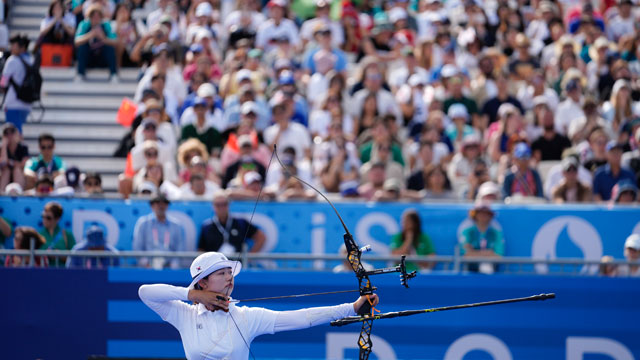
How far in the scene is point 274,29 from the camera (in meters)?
16.9

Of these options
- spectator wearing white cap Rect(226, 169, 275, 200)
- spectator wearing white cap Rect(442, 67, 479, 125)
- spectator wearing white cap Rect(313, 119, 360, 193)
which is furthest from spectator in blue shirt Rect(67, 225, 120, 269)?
spectator wearing white cap Rect(442, 67, 479, 125)

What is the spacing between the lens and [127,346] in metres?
11.2

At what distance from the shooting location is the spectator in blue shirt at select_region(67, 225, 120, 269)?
1134 cm

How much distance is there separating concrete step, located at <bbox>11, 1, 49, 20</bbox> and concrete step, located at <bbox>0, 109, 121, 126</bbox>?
8.09ft

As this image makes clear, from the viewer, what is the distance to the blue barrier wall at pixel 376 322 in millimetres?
10992

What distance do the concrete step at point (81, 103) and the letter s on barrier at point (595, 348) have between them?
7943 millimetres

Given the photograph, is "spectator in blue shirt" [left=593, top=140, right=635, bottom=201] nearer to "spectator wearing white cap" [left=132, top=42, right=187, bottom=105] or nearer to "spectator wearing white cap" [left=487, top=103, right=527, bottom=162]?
"spectator wearing white cap" [left=487, top=103, right=527, bottom=162]

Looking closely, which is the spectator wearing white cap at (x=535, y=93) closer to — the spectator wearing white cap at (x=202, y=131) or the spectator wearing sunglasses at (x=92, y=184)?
the spectator wearing white cap at (x=202, y=131)

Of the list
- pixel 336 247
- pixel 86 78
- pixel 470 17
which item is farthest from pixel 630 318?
pixel 86 78

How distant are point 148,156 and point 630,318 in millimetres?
5846

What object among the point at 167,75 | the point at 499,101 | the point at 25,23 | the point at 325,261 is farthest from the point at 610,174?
the point at 25,23

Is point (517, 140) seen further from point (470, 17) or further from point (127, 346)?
point (127, 346)

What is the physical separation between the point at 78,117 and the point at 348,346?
6659 millimetres

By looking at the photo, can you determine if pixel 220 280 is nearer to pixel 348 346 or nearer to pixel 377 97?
pixel 348 346
